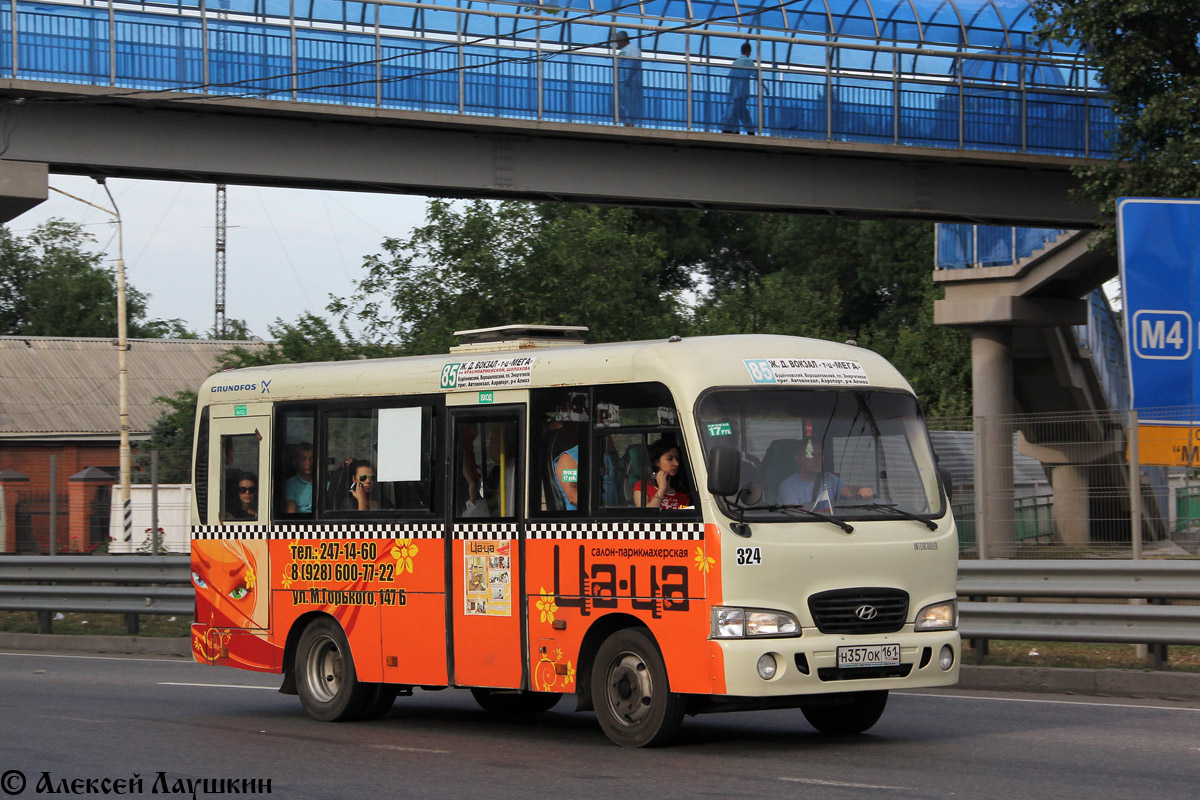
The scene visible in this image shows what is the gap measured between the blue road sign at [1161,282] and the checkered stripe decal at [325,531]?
7845mm

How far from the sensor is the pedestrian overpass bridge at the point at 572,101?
22.3m

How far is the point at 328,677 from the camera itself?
12.2 metres

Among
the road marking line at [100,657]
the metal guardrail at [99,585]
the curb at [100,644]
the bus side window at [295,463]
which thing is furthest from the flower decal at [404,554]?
the curb at [100,644]

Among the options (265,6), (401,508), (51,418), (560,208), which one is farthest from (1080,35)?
(51,418)

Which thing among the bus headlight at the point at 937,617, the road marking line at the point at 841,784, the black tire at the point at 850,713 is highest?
the bus headlight at the point at 937,617

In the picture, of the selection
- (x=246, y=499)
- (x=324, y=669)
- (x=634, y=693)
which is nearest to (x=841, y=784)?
(x=634, y=693)

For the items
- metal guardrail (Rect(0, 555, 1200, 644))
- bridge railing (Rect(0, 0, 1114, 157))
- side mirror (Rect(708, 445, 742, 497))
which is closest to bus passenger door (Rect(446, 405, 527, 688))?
side mirror (Rect(708, 445, 742, 497))

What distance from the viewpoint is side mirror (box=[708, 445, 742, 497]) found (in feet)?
30.6

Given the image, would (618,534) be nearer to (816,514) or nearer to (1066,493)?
(816,514)

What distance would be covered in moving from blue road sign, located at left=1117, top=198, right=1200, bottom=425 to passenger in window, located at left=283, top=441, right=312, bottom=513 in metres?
8.15

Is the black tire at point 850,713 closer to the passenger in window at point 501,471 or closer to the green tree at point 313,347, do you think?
the passenger in window at point 501,471

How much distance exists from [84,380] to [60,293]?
101 ft

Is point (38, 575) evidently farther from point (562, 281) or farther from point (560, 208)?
point (560, 208)

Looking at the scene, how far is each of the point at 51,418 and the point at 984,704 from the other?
44.9m
